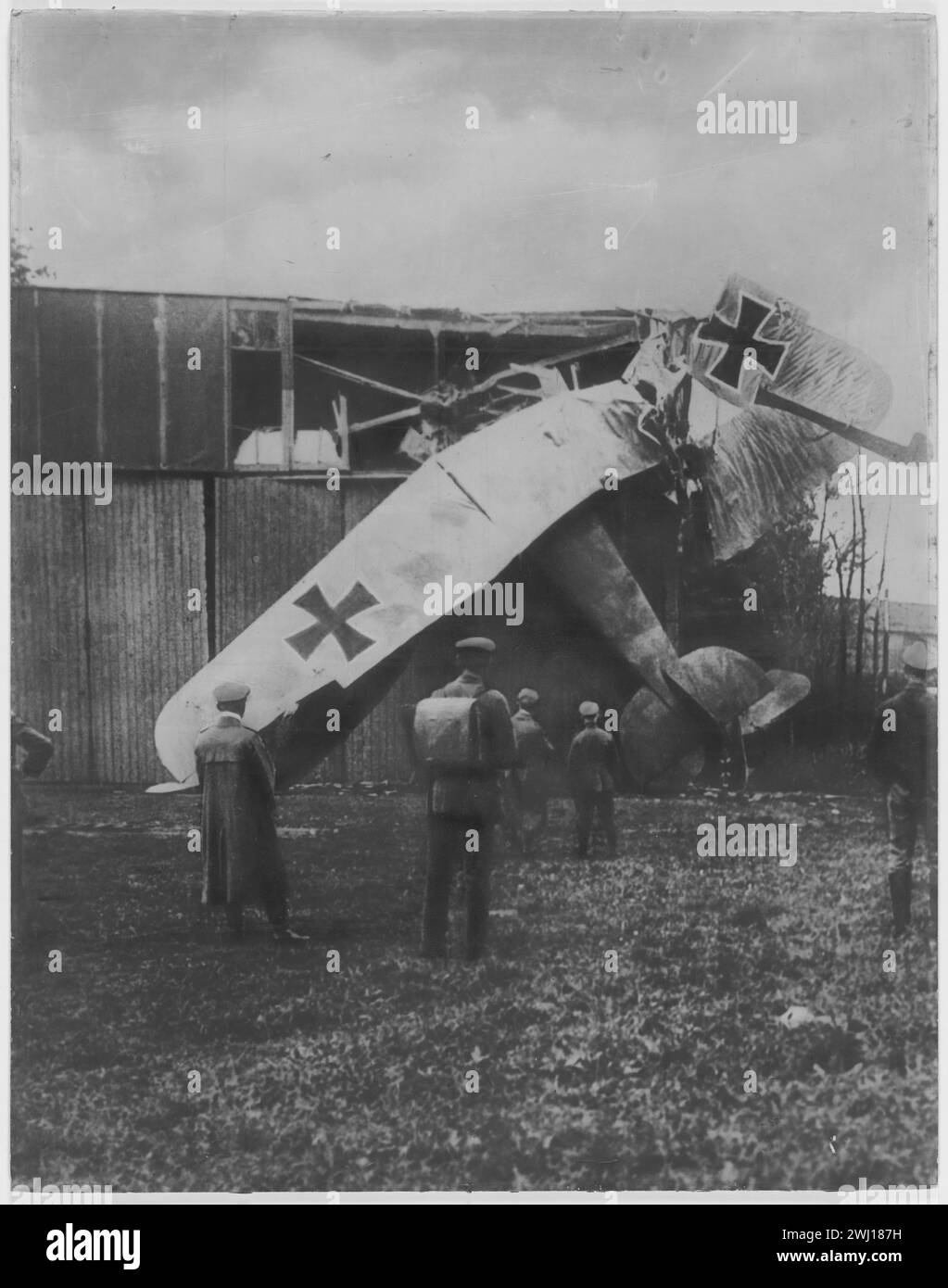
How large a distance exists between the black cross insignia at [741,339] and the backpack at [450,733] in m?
1.89

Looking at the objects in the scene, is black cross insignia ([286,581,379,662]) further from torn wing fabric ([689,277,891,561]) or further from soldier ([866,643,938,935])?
soldier ([866,643,938,935])

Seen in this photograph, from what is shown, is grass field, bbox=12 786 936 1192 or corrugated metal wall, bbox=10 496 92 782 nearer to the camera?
grass field, bbox=12 786 936 1192

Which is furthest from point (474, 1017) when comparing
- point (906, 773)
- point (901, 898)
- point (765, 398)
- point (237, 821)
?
point (765, 398)

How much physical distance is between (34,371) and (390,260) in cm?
165

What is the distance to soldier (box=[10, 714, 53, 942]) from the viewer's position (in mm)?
4934

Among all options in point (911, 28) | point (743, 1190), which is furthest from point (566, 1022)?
point (911, 28)

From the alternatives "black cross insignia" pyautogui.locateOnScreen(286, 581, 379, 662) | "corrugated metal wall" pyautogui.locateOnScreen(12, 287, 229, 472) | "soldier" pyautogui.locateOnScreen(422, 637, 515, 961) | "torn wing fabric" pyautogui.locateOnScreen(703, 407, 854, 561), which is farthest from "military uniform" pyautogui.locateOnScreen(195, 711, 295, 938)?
"torn wing fabric" pyautogui.locateOnScreen(703, 407, 854, 561)

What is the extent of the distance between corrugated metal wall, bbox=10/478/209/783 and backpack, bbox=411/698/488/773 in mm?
1035

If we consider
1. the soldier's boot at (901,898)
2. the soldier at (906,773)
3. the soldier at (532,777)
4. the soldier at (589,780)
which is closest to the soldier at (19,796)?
the soldier at (532,777)

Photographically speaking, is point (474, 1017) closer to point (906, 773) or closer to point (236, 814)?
point (236, 814)

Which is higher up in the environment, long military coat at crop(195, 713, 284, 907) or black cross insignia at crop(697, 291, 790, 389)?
black cross insignia at crop(697, 291, 790, 389)

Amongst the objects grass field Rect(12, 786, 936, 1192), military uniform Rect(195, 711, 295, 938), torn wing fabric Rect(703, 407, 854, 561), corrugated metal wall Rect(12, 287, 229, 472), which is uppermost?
corrugated metal wall Rect(12, 287, 229, 472)

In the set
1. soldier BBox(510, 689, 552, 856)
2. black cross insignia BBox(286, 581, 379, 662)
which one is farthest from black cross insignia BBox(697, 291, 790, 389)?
black cross insignia BBox(286, 581, 379, 662)

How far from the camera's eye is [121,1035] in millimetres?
4871
